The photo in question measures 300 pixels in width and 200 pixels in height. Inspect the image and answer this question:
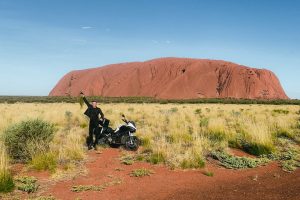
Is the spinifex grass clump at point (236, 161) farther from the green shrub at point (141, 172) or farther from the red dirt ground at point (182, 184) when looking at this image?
the green shrub at point (141, 172)

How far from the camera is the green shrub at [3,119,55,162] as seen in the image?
9422 mm

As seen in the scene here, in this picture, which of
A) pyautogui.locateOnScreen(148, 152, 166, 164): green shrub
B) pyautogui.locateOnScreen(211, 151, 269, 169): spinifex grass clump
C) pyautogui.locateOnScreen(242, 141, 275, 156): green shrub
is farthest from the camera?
pyautogui.locateOnScreen(242, 141, 275, 156): green shrub

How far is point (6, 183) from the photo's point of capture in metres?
6.94

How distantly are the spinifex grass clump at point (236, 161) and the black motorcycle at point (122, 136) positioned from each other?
2644 millimetres

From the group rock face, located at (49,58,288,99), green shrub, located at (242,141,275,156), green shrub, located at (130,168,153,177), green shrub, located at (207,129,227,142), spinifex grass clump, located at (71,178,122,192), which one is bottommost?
spinifex grass clump, located at (71,178,122,192)

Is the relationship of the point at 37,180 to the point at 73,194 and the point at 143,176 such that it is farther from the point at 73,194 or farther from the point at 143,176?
the point at 143,176

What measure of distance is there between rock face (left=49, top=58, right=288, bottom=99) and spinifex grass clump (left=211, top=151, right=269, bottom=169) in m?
98.1

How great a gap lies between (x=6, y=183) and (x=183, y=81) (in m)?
109

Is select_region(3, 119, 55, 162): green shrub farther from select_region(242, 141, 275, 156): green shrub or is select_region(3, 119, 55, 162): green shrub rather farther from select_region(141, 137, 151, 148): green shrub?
select_region(242, 141, 275, 156): green shrub

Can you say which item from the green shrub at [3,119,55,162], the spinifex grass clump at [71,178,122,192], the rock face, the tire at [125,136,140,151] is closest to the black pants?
the tire at [125,136,140,151]

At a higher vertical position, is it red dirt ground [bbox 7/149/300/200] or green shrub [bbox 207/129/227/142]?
green shrub [bbox 207/129/227/142]

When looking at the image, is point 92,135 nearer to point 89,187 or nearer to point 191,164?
point 191,164

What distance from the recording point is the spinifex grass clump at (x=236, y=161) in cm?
949

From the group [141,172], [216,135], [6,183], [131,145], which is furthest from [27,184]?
[216,135]
